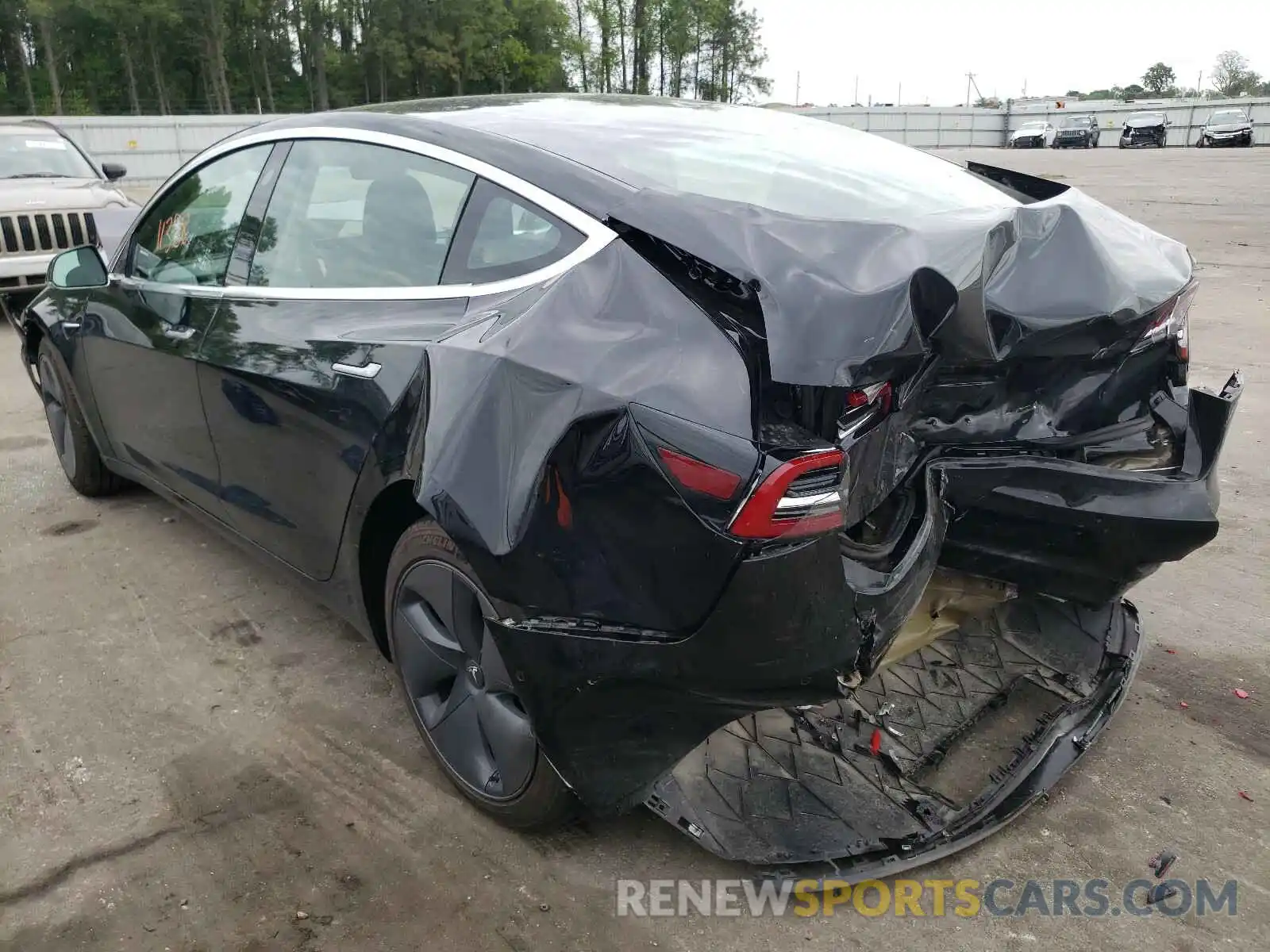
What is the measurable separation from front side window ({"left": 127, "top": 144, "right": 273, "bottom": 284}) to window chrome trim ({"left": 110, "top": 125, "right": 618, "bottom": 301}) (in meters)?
0.04

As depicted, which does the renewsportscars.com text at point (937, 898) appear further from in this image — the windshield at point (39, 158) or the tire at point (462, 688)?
the windshield at point (39, 158)

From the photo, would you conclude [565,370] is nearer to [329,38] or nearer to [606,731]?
[606,731]

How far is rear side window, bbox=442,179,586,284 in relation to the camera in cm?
228

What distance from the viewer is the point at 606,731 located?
206 cm

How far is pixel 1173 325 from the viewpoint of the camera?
2592 millimetres

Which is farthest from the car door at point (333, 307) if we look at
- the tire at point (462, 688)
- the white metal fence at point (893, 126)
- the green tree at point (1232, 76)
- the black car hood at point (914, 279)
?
the green tree at point (1232, 76)

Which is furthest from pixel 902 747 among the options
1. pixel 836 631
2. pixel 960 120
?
pixel 960 120

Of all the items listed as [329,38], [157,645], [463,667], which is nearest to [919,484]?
[463,667]

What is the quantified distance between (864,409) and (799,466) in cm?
24

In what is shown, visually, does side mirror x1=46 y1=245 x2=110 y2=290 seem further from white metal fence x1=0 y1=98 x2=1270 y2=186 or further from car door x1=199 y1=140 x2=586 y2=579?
white metal fence x1=0 y1=98 x2=1270 y2=186

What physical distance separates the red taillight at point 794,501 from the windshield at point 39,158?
403 inches

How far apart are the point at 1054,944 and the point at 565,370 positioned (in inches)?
64.0

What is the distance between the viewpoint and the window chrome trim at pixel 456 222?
2221mm

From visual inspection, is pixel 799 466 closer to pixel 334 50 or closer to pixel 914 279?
pixel 914 279
